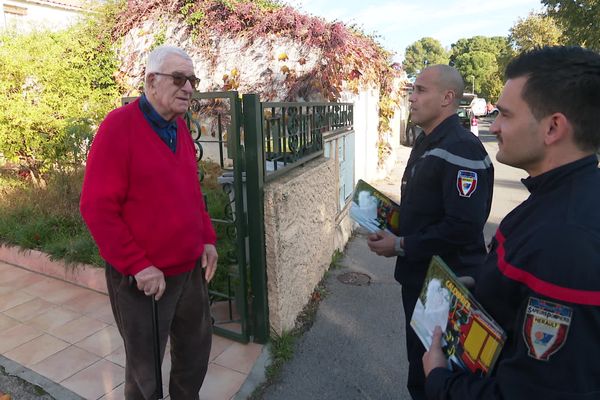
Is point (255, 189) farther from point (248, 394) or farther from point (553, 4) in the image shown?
point (553, 4)

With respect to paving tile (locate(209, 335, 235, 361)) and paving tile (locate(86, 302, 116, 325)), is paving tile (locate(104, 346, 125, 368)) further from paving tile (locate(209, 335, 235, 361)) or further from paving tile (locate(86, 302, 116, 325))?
paving tile (locate(209, 335, 235, 361))

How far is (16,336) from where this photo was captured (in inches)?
134

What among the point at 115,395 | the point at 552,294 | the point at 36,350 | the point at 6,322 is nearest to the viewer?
the point at 552,294

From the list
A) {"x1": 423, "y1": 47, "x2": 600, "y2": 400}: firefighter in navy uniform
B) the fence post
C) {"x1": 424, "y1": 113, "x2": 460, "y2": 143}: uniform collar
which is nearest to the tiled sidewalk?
the fence post

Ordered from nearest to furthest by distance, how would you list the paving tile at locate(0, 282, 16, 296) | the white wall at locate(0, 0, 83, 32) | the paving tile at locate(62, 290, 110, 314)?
the paving tile at locate(62, 290, 110, 314), the paving tile at locate(0, 282, 16, 296), the white wall at locate(0, 0, 83, 32)

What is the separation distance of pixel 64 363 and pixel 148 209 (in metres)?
1.84

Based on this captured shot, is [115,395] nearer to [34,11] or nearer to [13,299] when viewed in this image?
[13,299]

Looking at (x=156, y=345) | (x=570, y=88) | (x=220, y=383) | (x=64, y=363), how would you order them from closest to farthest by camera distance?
(x=570, y=88)
(x=156, y=345)
(x=220, y=383)
(x=64, y=363)

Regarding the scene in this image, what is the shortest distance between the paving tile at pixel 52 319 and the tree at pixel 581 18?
14.5m

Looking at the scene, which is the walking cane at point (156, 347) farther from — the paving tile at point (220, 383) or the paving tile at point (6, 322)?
the paving tile at point (6, 322)

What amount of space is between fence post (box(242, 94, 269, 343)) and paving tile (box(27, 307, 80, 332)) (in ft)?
5.57

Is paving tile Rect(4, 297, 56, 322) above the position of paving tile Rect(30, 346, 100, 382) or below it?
above

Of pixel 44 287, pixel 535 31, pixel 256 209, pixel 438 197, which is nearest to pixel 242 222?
pixel 256 209

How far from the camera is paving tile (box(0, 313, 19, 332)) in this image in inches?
139
